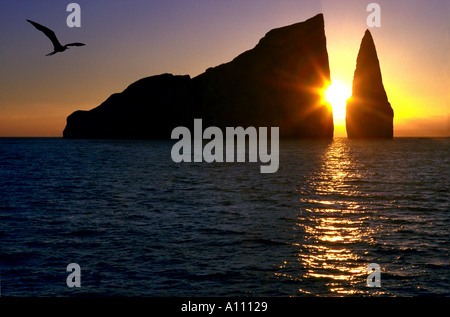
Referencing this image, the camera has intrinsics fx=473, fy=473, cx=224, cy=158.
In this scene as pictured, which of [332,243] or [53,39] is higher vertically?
[53,39]

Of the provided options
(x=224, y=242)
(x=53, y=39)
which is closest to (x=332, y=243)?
(x=224, y=242)

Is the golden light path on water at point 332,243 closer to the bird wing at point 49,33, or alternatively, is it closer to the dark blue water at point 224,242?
the dark blue water at point 224,242

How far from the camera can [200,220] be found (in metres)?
22.8

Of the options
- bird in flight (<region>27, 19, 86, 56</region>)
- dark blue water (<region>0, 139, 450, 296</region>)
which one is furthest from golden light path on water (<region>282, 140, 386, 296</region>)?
bird in flight (<region>27, 19, 86, 56</region>)

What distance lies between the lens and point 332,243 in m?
18.1

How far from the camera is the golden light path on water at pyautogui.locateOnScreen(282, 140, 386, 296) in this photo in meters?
13.5

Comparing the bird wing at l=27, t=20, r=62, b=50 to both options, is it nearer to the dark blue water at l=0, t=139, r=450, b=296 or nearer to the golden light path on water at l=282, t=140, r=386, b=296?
the dark blue water at l=0, t=139, r=450, b=296

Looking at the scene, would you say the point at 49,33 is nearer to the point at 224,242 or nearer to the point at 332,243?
the point at 224,242

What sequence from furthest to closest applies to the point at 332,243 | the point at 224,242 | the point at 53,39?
the point at 224,242, the point at 332,243, the point at 53,39

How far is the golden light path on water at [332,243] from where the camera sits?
13469mm

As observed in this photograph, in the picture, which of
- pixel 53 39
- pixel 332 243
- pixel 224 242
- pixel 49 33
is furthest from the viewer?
pixel 224 242
